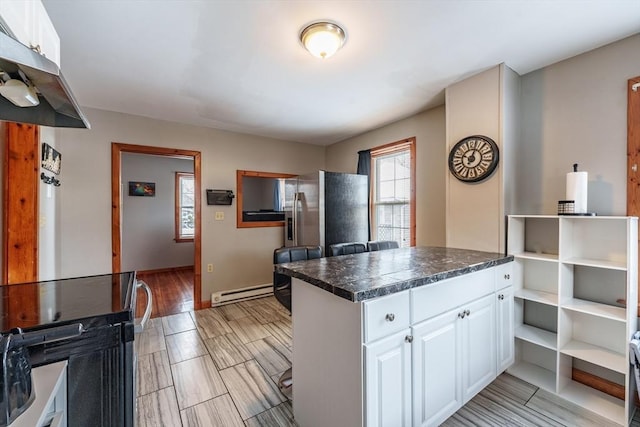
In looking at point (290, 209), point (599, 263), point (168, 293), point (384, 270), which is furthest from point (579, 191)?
point (168, 293)

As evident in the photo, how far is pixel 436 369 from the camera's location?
1.52 metres

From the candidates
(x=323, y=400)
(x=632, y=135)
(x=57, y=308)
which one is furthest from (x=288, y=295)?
(x=632, y=135)

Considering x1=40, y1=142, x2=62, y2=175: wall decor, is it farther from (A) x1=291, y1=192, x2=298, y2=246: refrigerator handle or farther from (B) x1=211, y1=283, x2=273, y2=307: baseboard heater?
(A) x1=291, y1=192, x2=298, y2=246: refrigerator handle

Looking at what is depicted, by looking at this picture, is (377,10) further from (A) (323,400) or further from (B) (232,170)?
(B) (232,170)

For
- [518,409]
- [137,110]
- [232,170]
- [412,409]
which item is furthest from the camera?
[232,170]

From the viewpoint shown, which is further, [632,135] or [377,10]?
[632,135]

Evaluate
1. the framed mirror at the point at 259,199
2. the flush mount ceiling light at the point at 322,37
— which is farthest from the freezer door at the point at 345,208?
the flush mount ceiling light at the point at 322,37

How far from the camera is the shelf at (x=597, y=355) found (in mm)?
1712

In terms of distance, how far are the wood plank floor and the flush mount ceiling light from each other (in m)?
2.41

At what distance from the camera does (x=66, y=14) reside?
161cm

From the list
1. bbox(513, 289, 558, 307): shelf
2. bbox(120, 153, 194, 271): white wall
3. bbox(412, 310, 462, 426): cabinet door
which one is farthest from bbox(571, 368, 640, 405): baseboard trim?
bbox(120, 153, 194, 271): white wall

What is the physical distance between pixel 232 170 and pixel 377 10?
9.73 ft

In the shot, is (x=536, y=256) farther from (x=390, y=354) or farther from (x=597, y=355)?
(x=390, y=354)

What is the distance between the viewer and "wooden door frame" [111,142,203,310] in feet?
10.5
